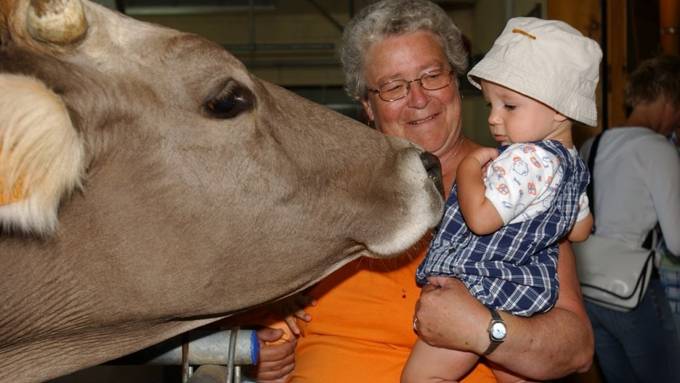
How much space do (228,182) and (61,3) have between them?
1.87ft

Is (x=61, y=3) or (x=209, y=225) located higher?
(x=61, y=3)

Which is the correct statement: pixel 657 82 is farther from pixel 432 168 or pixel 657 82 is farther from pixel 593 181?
pixel 432 168

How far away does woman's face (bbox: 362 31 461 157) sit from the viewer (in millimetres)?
3359

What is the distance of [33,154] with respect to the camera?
2041mm

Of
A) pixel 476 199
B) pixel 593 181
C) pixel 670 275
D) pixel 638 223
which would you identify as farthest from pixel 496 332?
pixel 670 275

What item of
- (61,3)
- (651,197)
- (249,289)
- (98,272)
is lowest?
(651,197)

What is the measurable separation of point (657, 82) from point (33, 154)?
418cm

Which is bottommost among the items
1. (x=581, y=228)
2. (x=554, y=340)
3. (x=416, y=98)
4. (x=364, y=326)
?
(x=364, y=326)

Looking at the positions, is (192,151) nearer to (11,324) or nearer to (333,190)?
(333,190)

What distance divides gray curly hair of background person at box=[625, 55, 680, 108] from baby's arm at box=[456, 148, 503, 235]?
298cm

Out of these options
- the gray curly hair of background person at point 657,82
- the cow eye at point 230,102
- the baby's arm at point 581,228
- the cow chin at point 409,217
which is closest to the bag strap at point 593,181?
the gray curly hair of background person at point 657,82

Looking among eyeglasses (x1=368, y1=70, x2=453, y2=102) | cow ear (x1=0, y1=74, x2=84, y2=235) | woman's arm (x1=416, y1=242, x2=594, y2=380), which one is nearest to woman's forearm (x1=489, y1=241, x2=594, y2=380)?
woman's arm (x1=416, y1=242, x2=594, y2=380)

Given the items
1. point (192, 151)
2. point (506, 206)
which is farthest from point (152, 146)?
point (506, 206)

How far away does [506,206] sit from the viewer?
8.70 ft
